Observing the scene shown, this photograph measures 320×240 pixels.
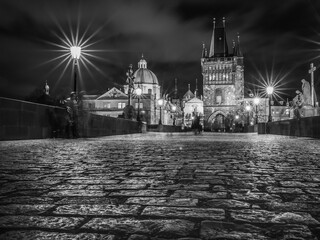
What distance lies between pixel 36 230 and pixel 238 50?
107455 mm

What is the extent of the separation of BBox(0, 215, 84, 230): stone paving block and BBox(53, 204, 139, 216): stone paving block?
172mm

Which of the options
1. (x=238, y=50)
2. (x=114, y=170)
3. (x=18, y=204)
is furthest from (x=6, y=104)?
(x=238, y=50)

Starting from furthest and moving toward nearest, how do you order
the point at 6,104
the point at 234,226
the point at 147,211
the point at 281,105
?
the point at 281,105, the point at 6,104, the point at 147,211, the point at 234,226

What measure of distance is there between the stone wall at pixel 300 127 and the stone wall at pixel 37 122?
10951mm

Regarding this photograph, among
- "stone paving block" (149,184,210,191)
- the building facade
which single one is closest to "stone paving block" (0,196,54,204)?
"stone paving block" (149,184,210,191)

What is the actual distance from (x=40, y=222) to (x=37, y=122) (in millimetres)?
13577

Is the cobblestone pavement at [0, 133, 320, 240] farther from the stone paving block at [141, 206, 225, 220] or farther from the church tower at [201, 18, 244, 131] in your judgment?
the church tower at [201, 18, 244, 131]

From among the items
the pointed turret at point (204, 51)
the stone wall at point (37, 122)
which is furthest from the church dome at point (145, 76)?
the stone wall at point (37, 122)

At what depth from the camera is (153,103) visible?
100625 mm

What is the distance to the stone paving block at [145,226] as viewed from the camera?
81.1 inches

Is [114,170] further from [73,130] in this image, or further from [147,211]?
[73,130]

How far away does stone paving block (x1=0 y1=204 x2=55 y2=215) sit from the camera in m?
2.52

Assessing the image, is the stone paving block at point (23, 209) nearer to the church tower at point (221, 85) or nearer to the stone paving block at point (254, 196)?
the stone paving block at point (254, 196)

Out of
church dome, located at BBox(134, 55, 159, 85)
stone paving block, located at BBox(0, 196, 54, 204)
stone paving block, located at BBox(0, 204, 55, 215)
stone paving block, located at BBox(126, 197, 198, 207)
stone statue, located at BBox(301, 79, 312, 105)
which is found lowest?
stone paving block, located at BBox(0, 204, 55, 215)
